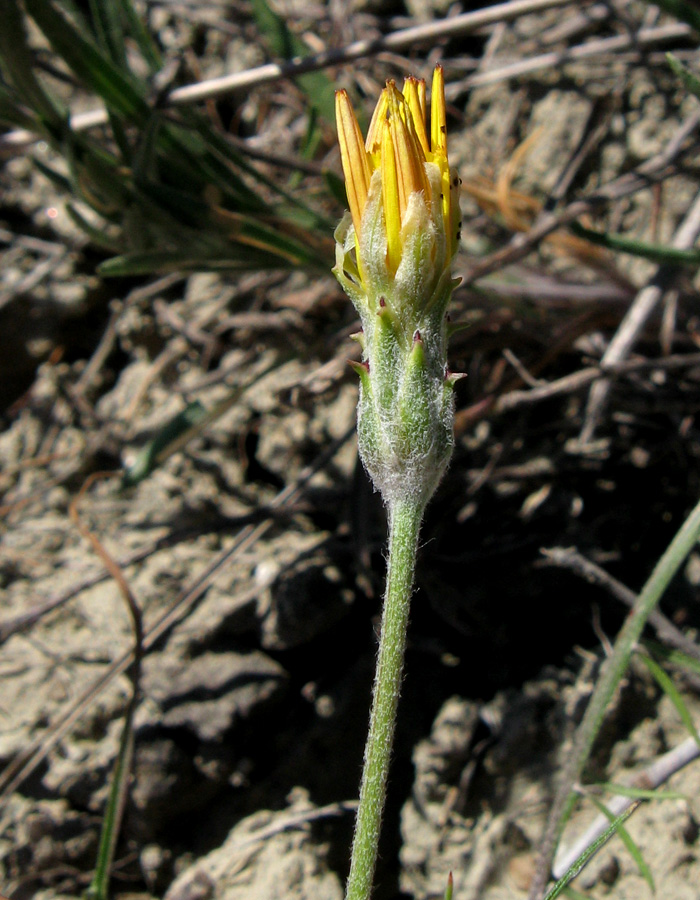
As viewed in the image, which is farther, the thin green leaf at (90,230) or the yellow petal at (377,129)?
the thin green leaf at (90,230)

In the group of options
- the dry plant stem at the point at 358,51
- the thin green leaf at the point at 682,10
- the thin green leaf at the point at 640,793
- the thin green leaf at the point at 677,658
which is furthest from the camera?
the dry plant stem at the point at 358,51

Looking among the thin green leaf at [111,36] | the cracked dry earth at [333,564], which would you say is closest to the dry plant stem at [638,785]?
the cracked dry earth at [333,564]

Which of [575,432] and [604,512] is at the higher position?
[575,432]

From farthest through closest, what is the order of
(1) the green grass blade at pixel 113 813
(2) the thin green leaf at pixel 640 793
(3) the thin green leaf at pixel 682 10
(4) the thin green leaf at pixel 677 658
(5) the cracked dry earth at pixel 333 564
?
1. (5) the cracked dry earth at pixel 333 564
2. (3) the thin green leaf at pixel 682 10
3. (1) the green grass blade at pixel 113 813
4. (4) the thin green leaf at pixel 677 658
5. (2) the thin green leaf at pixel 640 793

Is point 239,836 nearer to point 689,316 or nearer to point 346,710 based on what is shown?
point 346,710

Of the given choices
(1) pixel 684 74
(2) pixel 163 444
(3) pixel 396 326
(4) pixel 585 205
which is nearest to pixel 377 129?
(3) pixel 396 326

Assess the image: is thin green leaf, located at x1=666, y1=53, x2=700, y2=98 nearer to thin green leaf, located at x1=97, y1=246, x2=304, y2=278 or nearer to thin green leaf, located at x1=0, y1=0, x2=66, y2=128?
thin green leaf, located at x1=97, y1=246, x2=304, y2=278

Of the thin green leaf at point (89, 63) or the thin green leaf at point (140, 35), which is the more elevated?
the thin green leaf at point (140, 35)

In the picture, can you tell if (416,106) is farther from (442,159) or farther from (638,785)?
(638,785)

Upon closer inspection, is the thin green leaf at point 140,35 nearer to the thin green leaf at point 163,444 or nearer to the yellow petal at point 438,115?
the thin green leaf at point 163,444

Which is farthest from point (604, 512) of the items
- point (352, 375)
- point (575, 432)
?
point (352, 375)
